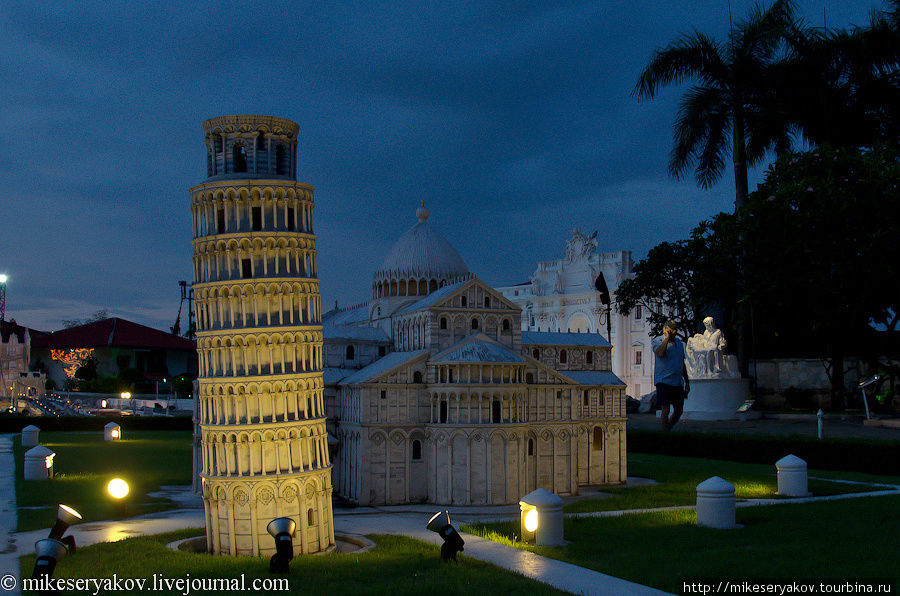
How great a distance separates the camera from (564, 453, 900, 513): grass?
36.6 meters

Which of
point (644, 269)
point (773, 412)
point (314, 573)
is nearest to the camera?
point (314, 573)

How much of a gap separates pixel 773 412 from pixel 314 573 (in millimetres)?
49403

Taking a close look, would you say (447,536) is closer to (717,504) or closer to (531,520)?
(531,520)

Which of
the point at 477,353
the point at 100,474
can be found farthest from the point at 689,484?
the point at 100,474

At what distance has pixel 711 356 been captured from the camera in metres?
63.4

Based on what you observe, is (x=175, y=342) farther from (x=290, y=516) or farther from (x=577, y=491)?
(x=290, y=516)

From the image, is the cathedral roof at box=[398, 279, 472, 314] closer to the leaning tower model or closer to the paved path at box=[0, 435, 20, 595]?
the leaning tower model

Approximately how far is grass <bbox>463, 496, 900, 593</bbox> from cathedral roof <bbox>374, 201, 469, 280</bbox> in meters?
20.1

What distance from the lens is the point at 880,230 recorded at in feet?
165

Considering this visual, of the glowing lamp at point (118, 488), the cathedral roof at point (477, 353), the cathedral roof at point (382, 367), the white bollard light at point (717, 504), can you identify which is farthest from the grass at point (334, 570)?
the cathedral roof at point (382, 367)

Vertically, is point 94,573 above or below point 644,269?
below

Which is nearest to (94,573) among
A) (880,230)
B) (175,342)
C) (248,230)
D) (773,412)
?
(248,230)

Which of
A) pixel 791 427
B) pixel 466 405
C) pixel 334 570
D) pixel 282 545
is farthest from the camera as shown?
pixel 791 427

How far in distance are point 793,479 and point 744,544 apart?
12.9m
